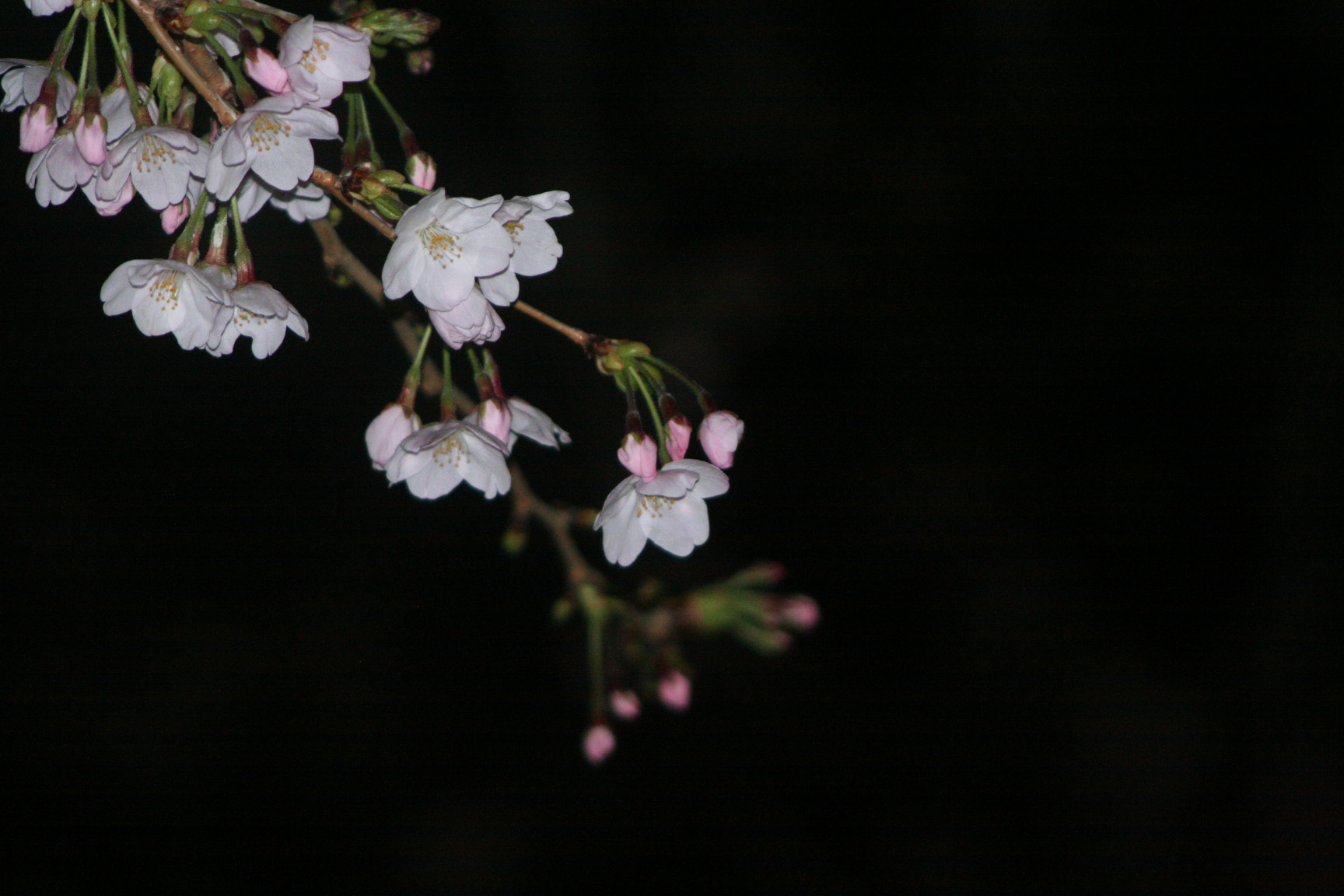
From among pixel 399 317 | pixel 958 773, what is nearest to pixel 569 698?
pixel 958 773

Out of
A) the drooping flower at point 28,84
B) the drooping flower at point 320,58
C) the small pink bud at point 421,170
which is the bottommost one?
→ the drooping flower at point 320,58

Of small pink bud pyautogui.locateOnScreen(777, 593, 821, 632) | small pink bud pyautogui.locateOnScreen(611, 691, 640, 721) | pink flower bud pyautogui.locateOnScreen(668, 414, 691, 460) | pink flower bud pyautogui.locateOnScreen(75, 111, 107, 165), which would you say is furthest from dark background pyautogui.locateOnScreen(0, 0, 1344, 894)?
pink flower bud pyautogui.locateOnScreen(668, 414, 691, 460)

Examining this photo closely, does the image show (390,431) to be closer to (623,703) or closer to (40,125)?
(40,125)

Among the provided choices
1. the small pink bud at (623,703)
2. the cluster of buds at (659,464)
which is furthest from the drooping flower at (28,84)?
the small pink bud at (623,703)

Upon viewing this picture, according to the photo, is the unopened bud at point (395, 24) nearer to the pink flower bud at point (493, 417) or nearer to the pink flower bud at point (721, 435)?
the pink flower bud at point (493, 417)

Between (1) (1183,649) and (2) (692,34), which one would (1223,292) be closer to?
(1) (1183,649)

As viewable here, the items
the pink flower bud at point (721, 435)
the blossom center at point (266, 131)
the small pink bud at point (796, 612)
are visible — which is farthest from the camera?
the small pink bud at point (796, 612)
